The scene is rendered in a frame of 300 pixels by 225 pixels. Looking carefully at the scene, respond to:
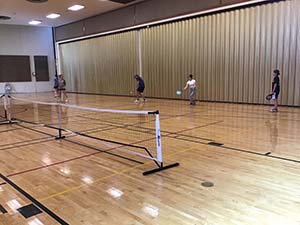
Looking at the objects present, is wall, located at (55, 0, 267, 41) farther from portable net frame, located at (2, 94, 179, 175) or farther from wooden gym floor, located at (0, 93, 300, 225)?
wooden gym floor, located at (0, 93, 300, 225)

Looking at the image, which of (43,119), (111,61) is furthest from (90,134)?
(111,61)

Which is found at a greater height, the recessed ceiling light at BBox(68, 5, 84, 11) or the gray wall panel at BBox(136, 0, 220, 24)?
the recessed ceiling light at BBox(68, 5, 84, 11)

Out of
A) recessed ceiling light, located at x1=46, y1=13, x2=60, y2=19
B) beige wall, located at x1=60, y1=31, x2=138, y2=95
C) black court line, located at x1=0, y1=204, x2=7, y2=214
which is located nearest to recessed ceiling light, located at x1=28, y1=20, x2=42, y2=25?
recessed ceiling light, located at x1=46, y1=13, x2=60, y2=19

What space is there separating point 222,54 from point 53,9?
11.6 metres

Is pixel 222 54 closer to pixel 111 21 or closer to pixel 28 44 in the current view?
pixel 111 21

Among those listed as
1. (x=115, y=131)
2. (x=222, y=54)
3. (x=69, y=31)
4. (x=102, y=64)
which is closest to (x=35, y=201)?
(x=115, y=131)

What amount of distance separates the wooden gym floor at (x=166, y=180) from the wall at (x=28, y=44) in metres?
20.2

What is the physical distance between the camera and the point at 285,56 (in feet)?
39.8

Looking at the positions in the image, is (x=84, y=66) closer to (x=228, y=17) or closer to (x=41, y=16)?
(x=41, y=16)

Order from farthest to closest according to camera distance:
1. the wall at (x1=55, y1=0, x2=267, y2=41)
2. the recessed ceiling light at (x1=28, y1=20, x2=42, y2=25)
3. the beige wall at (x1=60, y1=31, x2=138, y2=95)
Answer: the recessed ceiling light at (x1=28, y1=20, x2=42, y2=25) → the beige wall at (x1=60, y1=31, x2=138, y2=95) → the wall at (x1=55, y1=0, x2=267, y2=41)

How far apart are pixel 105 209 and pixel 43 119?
8241mm

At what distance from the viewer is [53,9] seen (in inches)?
739

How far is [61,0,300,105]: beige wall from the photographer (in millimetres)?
12094

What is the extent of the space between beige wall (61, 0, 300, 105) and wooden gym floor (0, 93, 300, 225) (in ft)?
18.9
